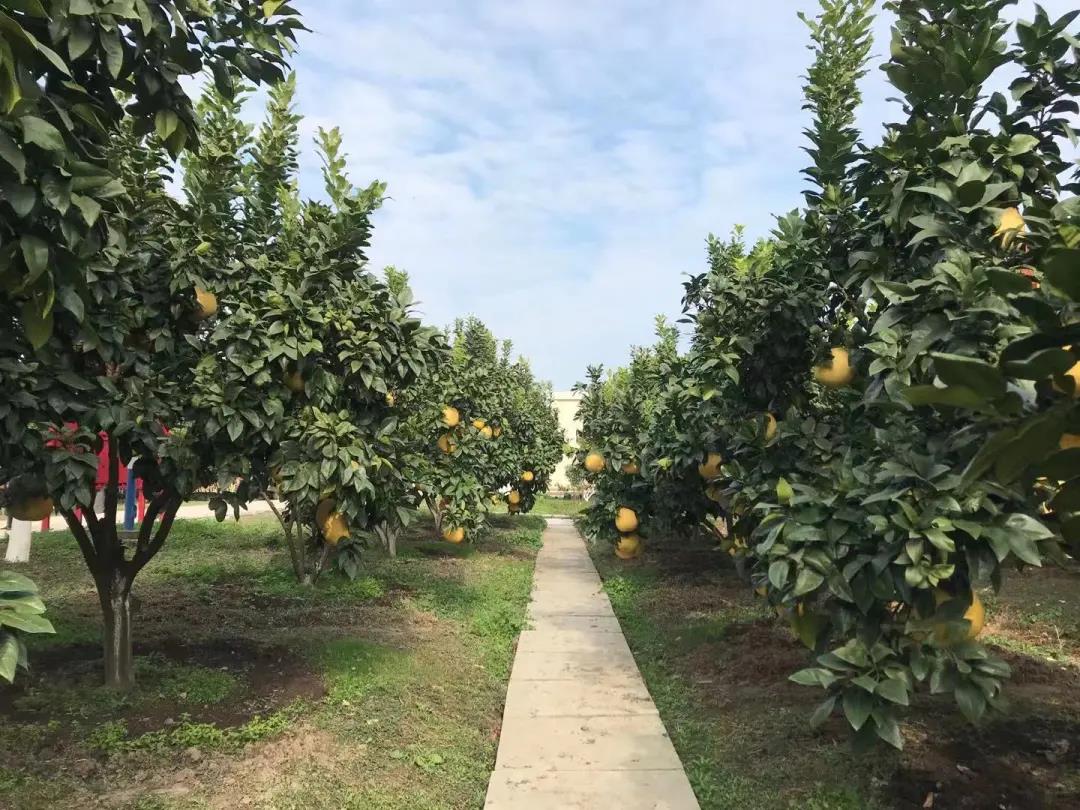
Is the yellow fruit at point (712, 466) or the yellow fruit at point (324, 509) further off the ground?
the yellow fruit at point (712, 466)

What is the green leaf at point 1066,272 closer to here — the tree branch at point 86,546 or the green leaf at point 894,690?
the green leaf at point 894,690

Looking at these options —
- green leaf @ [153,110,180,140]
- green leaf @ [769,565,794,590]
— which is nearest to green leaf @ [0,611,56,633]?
green leaf @ [153,110,180,140]

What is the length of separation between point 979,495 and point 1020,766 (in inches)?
79.6

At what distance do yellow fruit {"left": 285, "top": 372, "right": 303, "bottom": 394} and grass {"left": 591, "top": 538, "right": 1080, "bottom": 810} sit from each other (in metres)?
2.94

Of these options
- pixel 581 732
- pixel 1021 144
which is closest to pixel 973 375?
pixel 1021 144

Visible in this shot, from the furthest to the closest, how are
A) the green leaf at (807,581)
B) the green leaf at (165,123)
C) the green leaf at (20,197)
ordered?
1. the green leaf at (165,123)
2. the green leaf at (807,581)
3. the green leaf at (20,197)

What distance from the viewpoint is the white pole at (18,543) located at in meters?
9.30

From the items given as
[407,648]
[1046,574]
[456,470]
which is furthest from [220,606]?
[1046,574]

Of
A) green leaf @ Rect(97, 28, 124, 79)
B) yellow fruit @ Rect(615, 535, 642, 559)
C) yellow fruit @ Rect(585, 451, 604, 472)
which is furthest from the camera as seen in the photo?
yellow fruit @ Rect(585, 451, 604, 472)

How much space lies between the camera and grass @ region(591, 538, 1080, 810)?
3.46m

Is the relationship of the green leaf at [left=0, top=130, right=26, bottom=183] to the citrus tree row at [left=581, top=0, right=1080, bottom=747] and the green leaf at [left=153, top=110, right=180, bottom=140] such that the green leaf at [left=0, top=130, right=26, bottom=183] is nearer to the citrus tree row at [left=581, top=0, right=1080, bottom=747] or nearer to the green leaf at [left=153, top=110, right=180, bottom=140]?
the green leaf at [left=153, top=110, right=180, bottom=140]

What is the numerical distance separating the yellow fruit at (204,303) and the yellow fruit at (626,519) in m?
6.61

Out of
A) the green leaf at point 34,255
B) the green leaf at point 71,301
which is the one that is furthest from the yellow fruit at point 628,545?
the green leaf at point 34,255

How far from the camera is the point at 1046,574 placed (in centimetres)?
855
